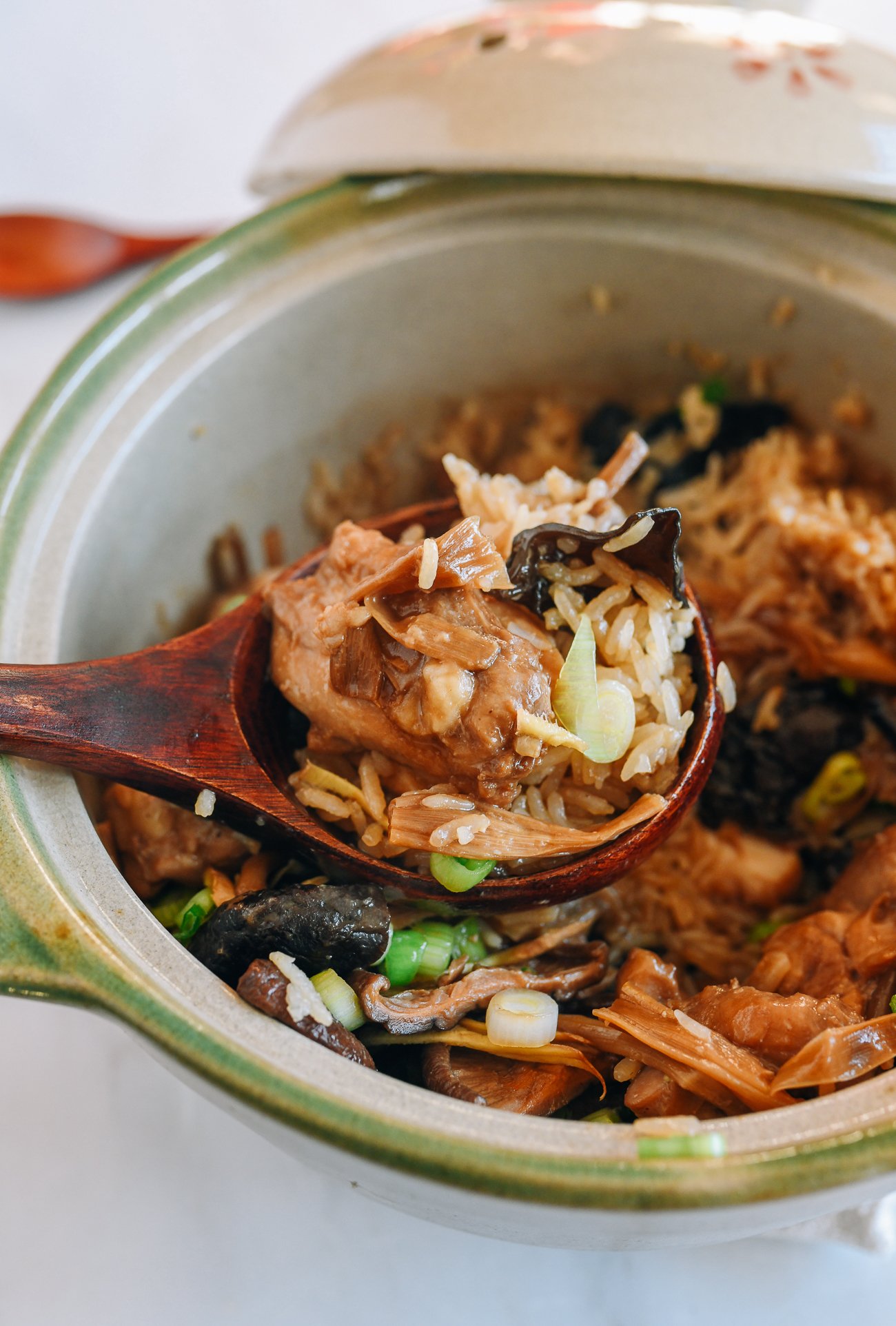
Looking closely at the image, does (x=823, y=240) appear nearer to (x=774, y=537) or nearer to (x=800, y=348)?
(x=800, y=348)

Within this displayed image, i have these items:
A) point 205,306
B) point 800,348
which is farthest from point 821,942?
point 205,306

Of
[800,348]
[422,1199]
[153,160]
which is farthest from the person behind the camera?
[153,160]

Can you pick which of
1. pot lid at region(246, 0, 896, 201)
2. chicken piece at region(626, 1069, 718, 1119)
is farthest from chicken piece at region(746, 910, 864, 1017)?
pot lid at region(246, 0, 896, 201)

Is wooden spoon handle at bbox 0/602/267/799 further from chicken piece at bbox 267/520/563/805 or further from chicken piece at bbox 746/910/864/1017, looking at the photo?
chicken piece at bbox 746/910/864/1017

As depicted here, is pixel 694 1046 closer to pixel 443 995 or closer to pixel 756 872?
pixel 443 995

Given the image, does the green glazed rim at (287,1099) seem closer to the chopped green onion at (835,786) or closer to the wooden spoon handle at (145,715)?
the wooden spoon handle at (145,715)

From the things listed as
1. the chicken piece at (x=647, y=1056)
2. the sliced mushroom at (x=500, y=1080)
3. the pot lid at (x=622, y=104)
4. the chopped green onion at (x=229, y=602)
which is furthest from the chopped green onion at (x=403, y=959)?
the pot lid at (x=622, y=104)

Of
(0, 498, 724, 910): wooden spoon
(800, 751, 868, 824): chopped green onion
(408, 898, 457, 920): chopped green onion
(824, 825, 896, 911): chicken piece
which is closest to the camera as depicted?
(0, 498, 724, 910): wooden spoon
